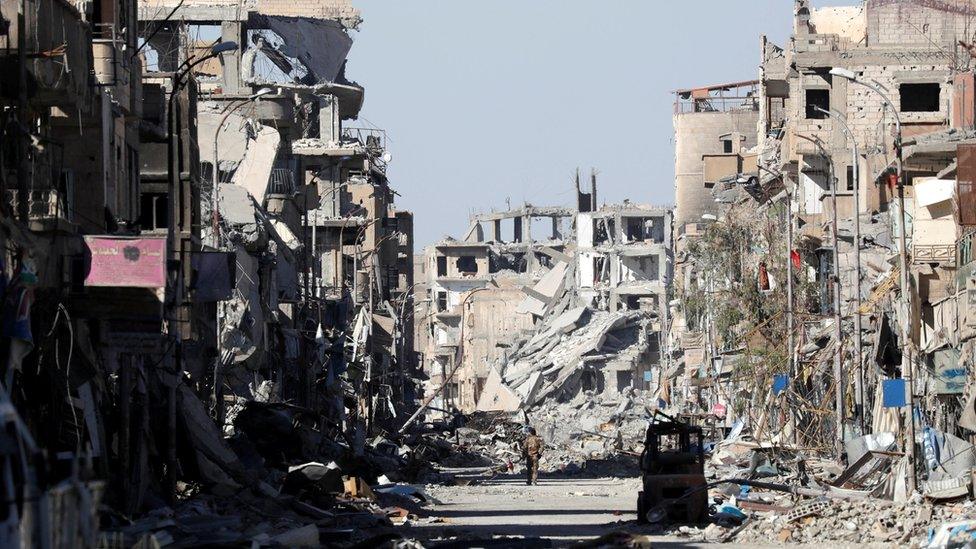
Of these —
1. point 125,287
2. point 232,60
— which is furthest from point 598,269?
point 125,287

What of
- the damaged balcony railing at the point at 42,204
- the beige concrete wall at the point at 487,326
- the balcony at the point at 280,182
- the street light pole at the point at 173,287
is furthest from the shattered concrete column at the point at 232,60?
the beige concrete wall at the point at 487,326

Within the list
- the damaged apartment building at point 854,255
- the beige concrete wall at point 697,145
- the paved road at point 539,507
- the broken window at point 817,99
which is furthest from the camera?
the beige concrete wall at point 697,145

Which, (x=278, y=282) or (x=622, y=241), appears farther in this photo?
(x=622, y=241)

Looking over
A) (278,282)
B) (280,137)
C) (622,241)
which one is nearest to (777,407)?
(278,282)

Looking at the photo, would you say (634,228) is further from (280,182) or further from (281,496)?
(281,496)

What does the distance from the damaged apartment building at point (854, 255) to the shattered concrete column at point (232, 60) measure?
765 inches

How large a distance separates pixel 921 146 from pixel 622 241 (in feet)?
310

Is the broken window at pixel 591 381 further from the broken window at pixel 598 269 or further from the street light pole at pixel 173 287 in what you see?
the street light pole at pixel 173 287

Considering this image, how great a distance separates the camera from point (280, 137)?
222 feet

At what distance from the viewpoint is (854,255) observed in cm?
5138

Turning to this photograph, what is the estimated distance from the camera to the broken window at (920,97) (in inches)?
2660

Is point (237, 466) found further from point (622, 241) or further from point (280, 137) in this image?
point (622, 241)

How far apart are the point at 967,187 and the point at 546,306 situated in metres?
95.3

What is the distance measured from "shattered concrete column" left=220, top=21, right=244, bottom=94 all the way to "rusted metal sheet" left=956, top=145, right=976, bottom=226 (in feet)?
130
